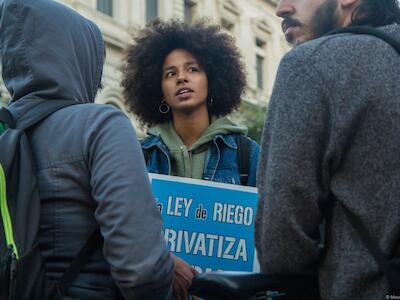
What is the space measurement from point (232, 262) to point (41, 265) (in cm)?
98

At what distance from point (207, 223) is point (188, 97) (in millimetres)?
838

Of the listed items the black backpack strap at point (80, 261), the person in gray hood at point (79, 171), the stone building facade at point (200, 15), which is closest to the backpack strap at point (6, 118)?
the person in gray hood at point (79, 171)

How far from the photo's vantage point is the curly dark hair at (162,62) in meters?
3.29

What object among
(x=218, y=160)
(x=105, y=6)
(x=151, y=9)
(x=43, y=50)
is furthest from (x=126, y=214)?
(x=151, y=9)

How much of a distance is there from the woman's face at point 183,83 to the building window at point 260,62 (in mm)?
20015

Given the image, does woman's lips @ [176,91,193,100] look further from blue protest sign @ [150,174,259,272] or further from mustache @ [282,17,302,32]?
mustache @ [282,17,302,32]

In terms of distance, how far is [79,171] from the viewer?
5.45ft

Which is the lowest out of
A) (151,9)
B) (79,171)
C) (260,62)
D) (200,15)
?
(260,62)

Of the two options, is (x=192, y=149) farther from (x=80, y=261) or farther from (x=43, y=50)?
(x=80, y=261)

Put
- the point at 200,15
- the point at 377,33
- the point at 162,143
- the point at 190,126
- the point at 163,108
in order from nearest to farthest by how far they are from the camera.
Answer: the point at 377,33
the point at 162,143
the point at 190,126
the point at 163,108
the point at 200,15

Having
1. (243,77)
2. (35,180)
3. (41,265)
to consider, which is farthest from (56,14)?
(243,77)

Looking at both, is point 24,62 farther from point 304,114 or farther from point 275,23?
point 275,23

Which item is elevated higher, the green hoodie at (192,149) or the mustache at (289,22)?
the mustache at (289,22)

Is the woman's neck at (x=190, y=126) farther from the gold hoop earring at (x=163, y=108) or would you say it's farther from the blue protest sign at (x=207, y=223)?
the blue protest sign at (x=207, y=223)
